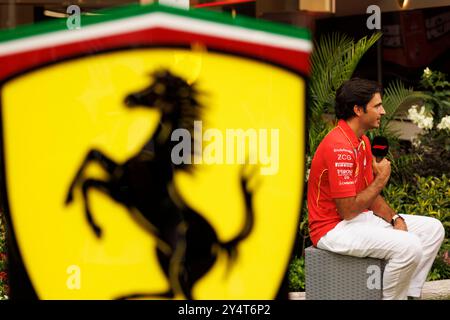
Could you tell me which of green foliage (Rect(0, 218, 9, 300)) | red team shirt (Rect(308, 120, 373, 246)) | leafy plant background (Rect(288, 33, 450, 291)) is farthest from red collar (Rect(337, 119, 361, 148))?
green foliage (Rect(0, 218, 9, 300))

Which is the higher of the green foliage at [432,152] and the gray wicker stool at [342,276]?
the green foliage at [432,152]

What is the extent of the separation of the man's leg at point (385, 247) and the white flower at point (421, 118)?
6.03 ft

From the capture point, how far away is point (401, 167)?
23.4 feet

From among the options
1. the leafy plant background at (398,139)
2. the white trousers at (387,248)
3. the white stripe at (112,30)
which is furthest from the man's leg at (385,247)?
the white stripe at (112,30)

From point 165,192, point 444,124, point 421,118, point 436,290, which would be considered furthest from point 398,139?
point 165,192

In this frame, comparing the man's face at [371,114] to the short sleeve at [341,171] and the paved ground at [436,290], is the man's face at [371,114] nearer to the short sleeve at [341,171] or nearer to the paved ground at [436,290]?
the short sleeve at [341,171]

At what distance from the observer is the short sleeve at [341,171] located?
536 centimetres

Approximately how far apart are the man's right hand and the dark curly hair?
0.32m

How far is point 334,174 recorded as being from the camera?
536 centimetres

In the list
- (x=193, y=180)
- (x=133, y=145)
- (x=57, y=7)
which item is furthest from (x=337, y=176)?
(x=57, y=7)

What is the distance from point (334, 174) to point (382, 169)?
34cm

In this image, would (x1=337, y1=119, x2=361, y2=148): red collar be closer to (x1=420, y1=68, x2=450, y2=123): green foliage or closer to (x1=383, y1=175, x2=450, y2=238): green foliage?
(x1=383, y1=175, x2=450, y2=238): green foliage

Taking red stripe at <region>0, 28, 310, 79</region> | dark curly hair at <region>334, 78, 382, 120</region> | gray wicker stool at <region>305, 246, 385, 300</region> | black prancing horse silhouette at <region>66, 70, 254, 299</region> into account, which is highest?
red stripe at <region>0, 28, 310, 79</region>

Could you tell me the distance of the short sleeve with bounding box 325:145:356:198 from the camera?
17.6ft
